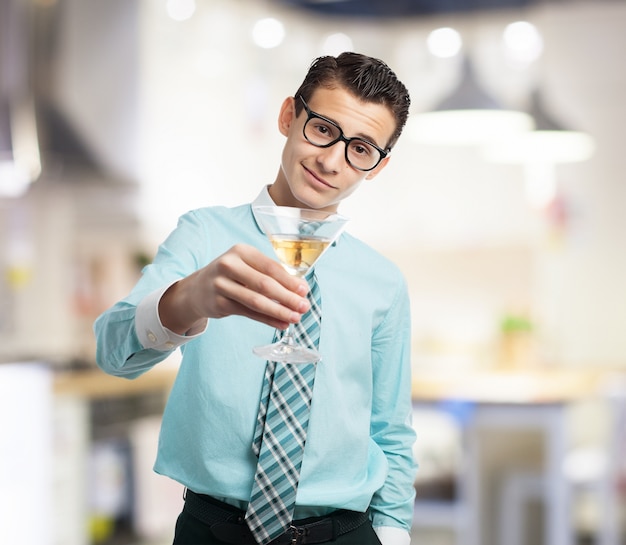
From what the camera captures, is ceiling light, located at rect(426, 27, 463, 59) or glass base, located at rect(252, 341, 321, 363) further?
ceiling light, located at rect(426, 27, 463, 59)

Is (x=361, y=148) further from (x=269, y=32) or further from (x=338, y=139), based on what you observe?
(x=269, y=32)

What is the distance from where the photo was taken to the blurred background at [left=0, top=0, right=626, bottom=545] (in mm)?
4324

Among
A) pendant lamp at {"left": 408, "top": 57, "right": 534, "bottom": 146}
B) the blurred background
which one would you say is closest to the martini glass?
the blurred background

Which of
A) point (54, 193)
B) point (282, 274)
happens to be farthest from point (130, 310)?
point (54, 193)

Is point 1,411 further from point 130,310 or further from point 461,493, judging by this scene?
point 461,493

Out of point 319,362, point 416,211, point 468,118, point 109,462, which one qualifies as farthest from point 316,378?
point 416,211

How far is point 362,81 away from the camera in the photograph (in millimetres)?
1009

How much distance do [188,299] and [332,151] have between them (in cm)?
23

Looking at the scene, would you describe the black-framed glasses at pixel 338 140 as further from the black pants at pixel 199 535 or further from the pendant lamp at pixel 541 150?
the pendant lamp at pixel 541 150

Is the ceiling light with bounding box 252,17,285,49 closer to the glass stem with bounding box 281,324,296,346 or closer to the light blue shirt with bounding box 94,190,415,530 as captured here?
the light blue shirt with bounding box 94,190,415,530

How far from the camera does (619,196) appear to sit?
5840 millimetres

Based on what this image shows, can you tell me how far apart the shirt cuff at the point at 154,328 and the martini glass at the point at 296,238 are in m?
0.08

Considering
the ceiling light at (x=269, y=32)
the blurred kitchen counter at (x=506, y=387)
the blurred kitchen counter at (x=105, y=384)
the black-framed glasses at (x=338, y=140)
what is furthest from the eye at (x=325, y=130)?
the ceiling light at (x=269, y=32)

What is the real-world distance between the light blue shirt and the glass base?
0.32 feet
